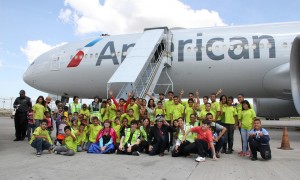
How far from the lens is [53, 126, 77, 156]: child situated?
7.06 m

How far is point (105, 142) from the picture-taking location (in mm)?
7586

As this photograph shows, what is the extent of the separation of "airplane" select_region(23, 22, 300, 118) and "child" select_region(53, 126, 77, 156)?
423 cm

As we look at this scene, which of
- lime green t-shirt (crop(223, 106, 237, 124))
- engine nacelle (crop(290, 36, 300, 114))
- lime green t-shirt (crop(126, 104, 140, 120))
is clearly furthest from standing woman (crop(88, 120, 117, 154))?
engine nacelle (crop(290, 36, 300, 114))

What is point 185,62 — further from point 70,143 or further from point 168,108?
point 70,143

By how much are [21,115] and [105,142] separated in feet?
12.7

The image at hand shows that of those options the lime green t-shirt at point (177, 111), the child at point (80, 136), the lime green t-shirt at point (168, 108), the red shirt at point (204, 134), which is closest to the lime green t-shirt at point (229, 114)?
the lime green t-shirt at point (177, 111)

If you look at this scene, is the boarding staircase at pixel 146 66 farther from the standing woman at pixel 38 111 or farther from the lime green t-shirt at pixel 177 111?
the lime green t-shirt at pixel 177 111

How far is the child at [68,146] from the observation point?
278 inches

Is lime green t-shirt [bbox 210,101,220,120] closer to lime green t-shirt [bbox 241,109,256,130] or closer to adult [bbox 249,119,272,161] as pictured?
lime green t-shirt [bbox 241,109,256,130]

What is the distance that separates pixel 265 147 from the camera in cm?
667

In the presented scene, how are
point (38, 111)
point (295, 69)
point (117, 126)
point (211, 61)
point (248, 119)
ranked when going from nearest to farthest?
point (248, 119), point (117, 126), point (295, 69), point (38, 111), point (211, 61)

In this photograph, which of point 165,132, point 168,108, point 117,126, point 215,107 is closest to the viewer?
point 165,132

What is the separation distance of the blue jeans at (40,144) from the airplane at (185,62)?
451 cm

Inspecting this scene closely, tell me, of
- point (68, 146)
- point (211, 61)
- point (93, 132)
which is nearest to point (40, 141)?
point (68, 146)
